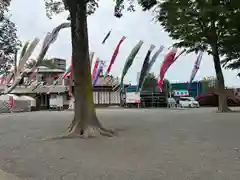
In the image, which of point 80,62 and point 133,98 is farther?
point 133,98

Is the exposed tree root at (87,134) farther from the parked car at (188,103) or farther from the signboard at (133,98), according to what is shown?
the signboard at (133,98)

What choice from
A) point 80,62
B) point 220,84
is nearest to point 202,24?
point 220,84

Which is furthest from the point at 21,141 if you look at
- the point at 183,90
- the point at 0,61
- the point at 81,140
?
the point at 183,90

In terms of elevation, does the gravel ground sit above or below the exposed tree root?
below

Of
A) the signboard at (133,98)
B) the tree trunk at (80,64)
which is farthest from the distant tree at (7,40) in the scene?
the signboard at (133,98)

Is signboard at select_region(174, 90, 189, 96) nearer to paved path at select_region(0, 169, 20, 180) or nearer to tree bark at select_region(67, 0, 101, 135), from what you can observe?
tree bark at select_region(67, 0, 101, 135)

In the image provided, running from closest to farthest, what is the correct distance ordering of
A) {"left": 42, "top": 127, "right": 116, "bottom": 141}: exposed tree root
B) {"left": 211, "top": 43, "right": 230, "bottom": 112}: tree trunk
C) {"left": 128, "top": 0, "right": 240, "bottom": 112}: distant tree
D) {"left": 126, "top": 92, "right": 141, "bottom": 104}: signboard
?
1. {"left": 42, "top": 127, "right": 116, "bottom": 141}: exposed tree root
2. {"left": 128, "top": 0, "right": 240, "bottom": 112}: distant tree
3. {"left": 211, "top": 43, "right": 230, "bottom": 112}: tree trunk
4. {"left": 126, "top": 92, "right": 141, "bottom": 104}: signboard

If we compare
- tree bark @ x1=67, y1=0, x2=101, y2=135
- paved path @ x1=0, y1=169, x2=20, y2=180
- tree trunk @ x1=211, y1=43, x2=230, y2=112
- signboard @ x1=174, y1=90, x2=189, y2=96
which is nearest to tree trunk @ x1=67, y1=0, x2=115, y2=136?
tree bark @ x1=67, y1=0, x2=101, y2=135

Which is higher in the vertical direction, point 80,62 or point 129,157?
point 80,62

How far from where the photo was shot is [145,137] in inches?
426

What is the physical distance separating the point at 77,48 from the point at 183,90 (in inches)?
1653

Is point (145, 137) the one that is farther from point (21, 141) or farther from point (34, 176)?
point (34, 176)

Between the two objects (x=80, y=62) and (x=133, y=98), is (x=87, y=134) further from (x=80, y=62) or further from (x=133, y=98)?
(x=133, y=98)

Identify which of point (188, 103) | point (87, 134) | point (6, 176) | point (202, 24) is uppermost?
point (202, 24)
